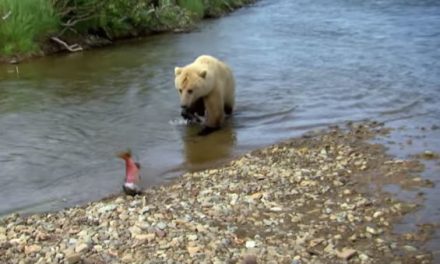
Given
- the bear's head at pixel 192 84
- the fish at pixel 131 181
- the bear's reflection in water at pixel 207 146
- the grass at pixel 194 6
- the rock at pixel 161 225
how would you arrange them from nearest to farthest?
the rock at pixel 161 225, the fish at pixel 131 181, the bear's reflection in water at pixel 207 146, the bear's head at pixel 192 84, the grass at pixel 194 6

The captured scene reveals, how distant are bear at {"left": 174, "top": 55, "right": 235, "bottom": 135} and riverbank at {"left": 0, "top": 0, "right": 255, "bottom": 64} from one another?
6317 millimetres

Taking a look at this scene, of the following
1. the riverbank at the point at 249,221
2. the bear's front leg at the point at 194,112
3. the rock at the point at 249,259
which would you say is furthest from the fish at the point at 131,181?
the bear's front leg at the point at 194,112

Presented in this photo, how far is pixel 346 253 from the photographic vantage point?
14.9 feet

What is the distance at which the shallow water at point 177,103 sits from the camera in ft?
23.1

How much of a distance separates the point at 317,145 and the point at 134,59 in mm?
7193

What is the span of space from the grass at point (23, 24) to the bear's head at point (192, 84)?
267 inches

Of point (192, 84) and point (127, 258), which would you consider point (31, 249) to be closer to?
point (127, 258)

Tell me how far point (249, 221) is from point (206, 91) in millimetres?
3271

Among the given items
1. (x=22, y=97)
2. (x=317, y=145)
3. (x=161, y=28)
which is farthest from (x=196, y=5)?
(x=317, y=145)

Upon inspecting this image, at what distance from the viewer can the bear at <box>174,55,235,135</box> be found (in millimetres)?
8023

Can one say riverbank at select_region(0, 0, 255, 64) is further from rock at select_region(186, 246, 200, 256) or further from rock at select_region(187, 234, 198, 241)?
rock at select_region(186, 246, 200, 256)

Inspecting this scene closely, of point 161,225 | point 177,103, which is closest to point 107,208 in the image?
point 161,225

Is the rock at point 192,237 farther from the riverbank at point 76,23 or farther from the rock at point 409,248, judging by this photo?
the riverbank at point 76,23

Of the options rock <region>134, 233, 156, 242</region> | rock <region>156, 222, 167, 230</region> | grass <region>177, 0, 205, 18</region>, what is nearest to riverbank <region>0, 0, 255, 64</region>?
grass <region>177, 0, 205, 18</region>
